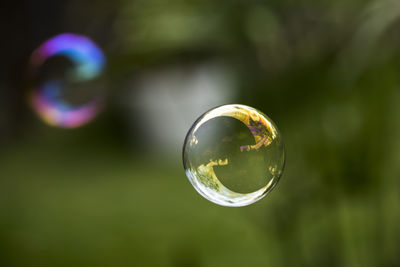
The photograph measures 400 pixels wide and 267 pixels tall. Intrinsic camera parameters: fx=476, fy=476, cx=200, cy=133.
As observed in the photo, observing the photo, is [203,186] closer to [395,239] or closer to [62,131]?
[395,239]

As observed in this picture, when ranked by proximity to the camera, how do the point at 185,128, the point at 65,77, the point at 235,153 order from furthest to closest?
the point at 185,128, the point at 65,77, the point at 235,153

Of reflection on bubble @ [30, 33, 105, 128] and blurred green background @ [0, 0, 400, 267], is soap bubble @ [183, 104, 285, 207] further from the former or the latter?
reflection on bubble @ [30, 33, 105, 128]

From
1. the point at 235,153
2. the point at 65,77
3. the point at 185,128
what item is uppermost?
the point at 185,128

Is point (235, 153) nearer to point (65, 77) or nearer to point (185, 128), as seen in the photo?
point (65, 77)

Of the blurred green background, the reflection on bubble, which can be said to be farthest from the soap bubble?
the reflection on bubble

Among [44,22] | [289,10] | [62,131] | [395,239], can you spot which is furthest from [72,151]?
[395,239]

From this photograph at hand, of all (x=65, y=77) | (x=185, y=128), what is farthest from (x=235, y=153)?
(x=185, y=128)
